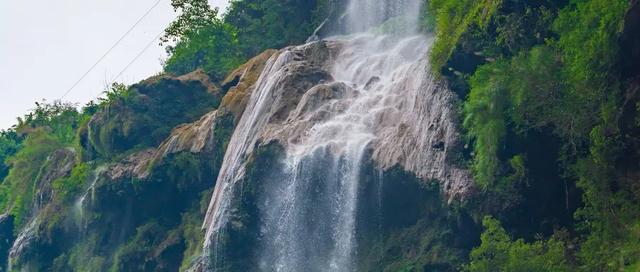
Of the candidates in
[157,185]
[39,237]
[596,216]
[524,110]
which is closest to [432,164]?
[524,110]

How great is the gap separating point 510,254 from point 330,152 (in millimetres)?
8342

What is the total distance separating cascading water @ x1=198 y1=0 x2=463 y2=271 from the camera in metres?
29.5

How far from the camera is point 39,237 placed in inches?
1885

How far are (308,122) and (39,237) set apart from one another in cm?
2050

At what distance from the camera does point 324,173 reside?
30.6 meters

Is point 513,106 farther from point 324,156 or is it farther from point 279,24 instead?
point 279,24

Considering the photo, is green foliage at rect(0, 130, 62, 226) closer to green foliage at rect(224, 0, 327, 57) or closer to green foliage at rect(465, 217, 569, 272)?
green foliage at rect(224, 0, 327, 57)

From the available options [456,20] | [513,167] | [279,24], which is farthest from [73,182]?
[513,167]

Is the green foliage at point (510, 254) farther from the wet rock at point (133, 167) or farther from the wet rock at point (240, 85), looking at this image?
the wet rock at point (133, 167)

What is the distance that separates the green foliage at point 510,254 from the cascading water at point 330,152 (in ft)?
9.99

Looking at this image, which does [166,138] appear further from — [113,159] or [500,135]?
[500,135]

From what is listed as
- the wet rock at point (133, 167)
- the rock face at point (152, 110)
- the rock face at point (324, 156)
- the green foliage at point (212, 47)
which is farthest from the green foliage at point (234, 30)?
the rock face at point (324, 156)

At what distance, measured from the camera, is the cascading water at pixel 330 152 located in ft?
96.6

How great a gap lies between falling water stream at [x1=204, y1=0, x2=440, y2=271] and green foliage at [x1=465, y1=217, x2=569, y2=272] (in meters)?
5.28
